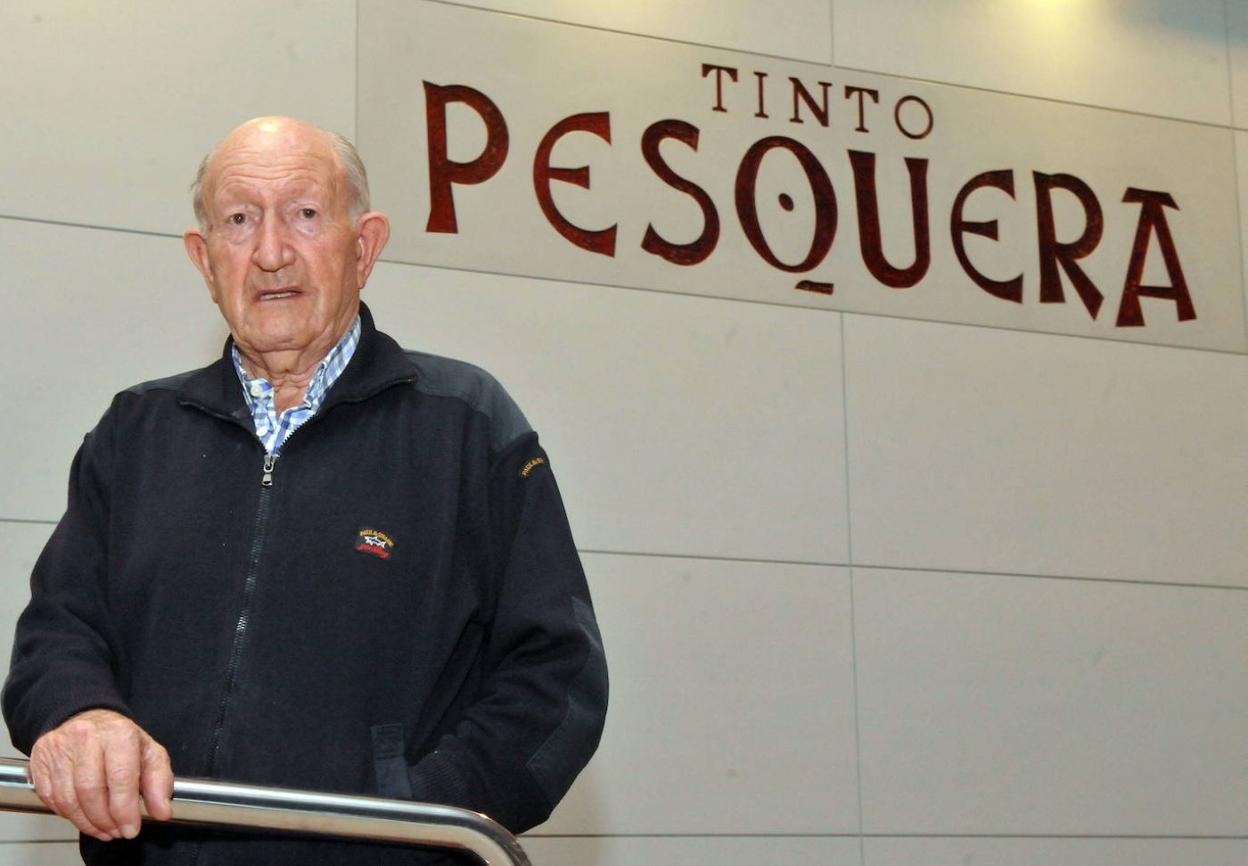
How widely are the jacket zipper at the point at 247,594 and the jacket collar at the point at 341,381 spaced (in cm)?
9

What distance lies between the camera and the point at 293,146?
2.08m

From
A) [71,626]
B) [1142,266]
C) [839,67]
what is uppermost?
[839,67]

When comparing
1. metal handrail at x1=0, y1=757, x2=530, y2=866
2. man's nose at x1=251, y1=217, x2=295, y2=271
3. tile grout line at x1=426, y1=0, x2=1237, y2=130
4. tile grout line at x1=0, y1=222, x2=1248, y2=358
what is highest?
tile grout line at x1=426, y1=0, x2=1237, y2=130

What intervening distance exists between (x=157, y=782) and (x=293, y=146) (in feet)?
2.86

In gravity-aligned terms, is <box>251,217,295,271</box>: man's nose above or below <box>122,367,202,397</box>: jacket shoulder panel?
above

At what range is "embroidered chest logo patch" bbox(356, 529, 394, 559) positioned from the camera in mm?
1885

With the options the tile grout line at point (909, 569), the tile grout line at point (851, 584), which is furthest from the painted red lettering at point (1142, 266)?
the tile grout line at point (851, 584)

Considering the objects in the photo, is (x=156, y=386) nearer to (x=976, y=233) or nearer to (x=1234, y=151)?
(x=976, y=233)

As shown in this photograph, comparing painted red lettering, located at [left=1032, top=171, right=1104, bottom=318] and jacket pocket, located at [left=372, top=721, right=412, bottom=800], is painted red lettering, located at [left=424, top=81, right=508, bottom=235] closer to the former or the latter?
painted red lettering, located at [left=1032, top=171, right=1104, bottom=318]

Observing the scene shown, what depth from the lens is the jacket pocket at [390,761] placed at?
1.77 metres

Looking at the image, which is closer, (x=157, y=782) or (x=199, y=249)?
(x=157, y=782)

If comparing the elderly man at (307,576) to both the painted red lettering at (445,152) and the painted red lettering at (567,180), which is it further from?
the painted red lettering at (567,180)

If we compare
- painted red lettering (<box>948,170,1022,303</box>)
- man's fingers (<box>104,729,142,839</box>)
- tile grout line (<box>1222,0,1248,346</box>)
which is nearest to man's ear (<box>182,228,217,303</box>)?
man's fingers (<box>104,729,142,839</box>)

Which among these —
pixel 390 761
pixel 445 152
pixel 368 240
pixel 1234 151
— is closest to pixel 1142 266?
pixel 1234 151
